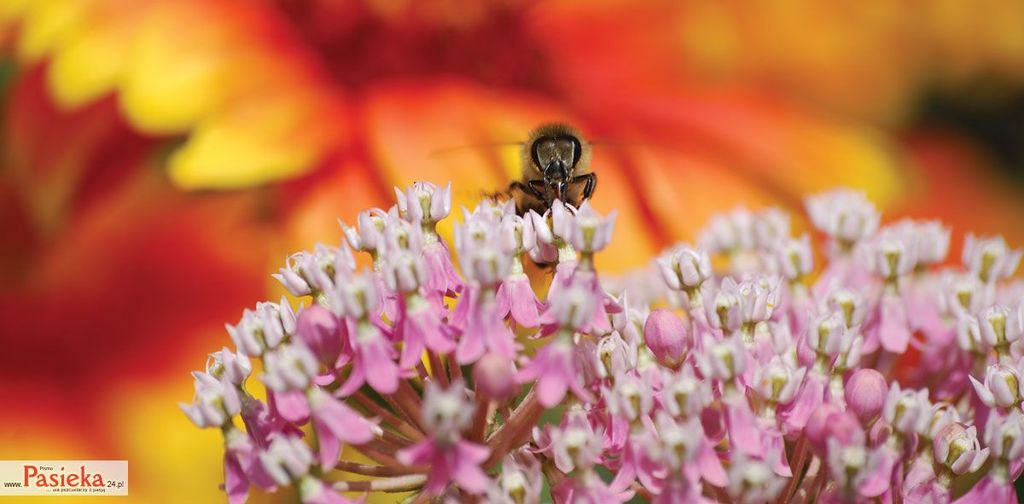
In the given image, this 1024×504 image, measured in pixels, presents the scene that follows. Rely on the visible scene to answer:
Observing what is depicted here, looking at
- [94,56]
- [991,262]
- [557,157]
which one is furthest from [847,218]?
[94,56]

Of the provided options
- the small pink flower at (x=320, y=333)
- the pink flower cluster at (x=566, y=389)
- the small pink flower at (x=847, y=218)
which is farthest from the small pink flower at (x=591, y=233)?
the small pink flower at (x=847, y=218)

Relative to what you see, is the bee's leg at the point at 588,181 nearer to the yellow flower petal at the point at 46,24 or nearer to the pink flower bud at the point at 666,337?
the pink flower bud at the point at 666,337

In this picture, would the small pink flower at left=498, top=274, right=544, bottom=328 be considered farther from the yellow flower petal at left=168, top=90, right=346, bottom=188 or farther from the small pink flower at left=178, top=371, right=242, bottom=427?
the yellow flower petal at left=168, top=90, right=346, bottom=188

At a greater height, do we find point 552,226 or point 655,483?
point 552,226

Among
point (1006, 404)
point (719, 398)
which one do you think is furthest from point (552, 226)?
point (1006, 404)

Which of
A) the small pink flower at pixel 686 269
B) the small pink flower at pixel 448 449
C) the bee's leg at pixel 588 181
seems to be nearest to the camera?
the small pink flower at pixel 448 449

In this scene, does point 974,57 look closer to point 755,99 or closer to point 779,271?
point 755,99

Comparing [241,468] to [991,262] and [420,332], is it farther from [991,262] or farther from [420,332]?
[991,262]
